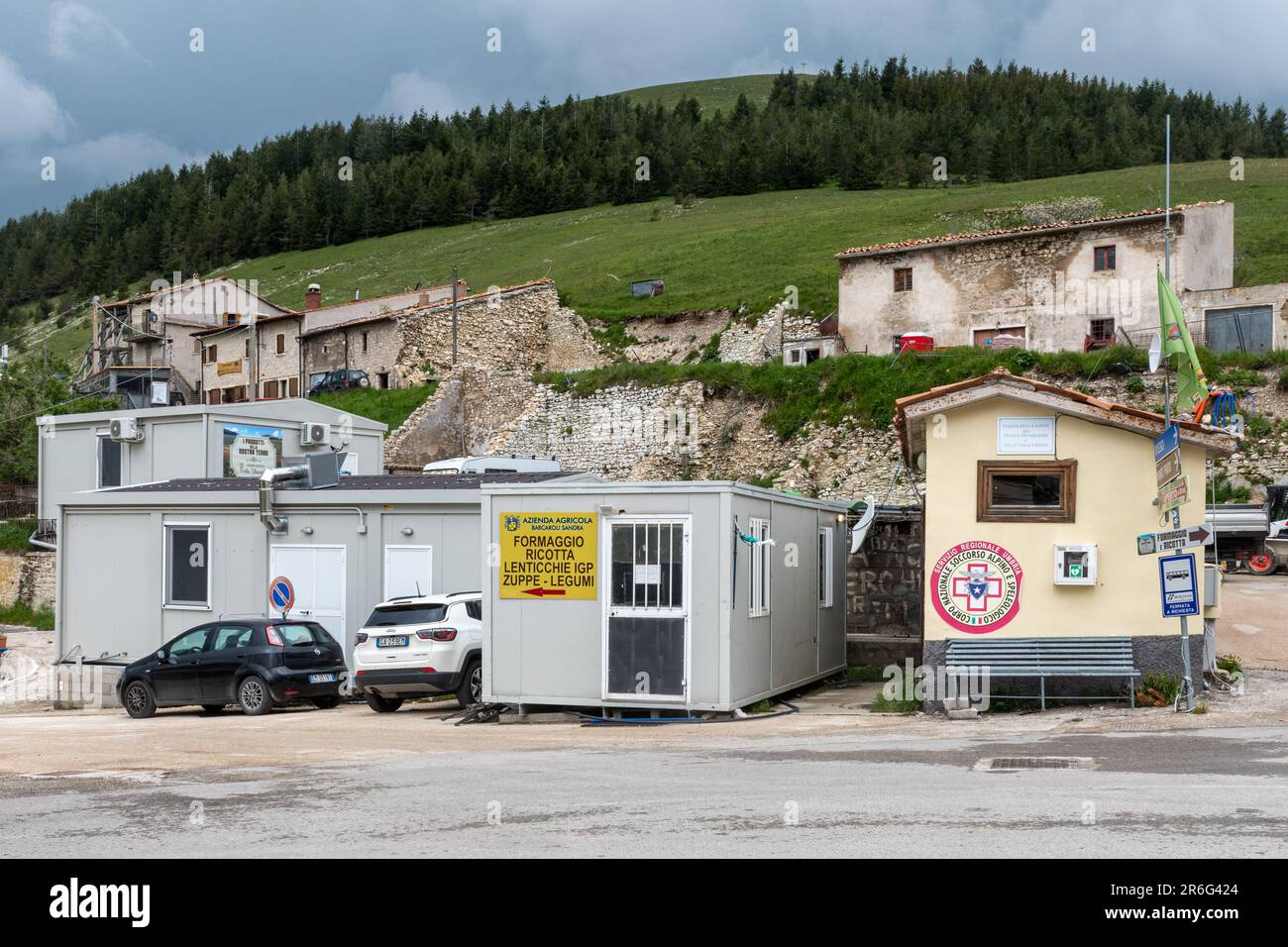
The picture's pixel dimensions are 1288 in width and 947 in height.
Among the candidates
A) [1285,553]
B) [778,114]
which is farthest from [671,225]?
[1285,553]

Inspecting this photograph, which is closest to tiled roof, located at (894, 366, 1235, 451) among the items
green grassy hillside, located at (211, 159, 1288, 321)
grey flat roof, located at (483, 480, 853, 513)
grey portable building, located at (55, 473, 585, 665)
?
grey flat roof, located at (483, 480, 853, 513)

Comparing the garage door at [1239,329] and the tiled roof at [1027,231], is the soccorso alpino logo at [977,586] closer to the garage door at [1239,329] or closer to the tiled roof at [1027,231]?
the garage door at [1239,329]

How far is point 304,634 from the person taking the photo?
1981 centimetres

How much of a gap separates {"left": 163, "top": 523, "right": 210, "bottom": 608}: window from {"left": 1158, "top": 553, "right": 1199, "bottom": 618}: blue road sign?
15.2m

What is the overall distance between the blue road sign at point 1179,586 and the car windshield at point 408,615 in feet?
29.9

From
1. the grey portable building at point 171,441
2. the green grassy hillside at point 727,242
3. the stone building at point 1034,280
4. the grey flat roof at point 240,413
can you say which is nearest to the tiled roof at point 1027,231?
the stone building at point 1034,280

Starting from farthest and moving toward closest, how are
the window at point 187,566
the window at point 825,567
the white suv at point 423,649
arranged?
the window at point 187,566
the window at point 825,567
the white suv at point 423,649

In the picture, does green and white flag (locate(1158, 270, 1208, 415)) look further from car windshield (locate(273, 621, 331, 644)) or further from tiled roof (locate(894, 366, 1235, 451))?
car windshield (locate(273, 621, 331, 644))

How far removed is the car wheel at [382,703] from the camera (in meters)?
19.0

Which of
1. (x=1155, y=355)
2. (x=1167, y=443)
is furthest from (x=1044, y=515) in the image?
(x=1155, y=355)

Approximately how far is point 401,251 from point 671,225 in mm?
26883

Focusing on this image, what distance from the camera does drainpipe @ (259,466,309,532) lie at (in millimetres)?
22141

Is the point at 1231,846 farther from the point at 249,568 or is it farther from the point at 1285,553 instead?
the point at 1285,553

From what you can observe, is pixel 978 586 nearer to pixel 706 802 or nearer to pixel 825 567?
pixel 825 567
